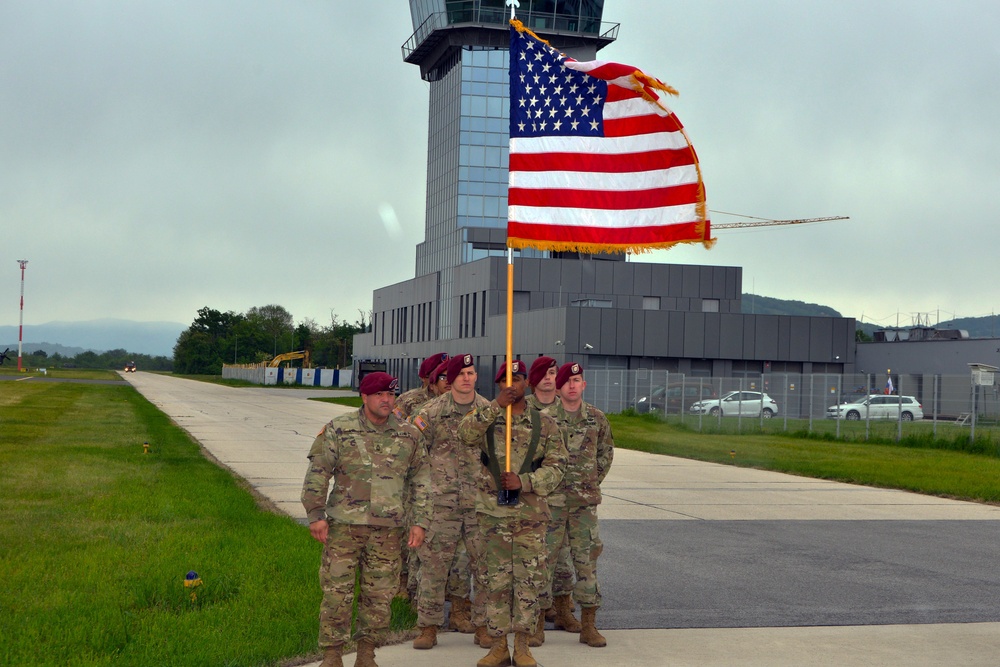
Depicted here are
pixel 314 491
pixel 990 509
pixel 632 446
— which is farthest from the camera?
pixel 632 446

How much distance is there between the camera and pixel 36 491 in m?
16.1

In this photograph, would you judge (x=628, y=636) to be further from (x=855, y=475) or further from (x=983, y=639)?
(x=855, y=475)

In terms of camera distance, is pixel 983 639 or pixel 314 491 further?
pixel 983 639

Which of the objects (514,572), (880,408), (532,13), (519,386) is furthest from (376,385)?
(532,13)

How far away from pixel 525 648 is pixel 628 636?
136 cm

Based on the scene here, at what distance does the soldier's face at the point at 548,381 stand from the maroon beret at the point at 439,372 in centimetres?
124

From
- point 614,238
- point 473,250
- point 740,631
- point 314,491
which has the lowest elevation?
point 740,631

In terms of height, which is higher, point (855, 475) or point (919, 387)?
point (919, 387)

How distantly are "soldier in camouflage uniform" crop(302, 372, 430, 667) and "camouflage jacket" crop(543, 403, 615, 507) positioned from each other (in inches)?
50.2

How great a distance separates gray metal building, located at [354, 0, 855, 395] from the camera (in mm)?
61312

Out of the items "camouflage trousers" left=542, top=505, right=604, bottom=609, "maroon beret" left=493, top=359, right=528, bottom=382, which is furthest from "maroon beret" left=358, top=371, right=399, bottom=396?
"camouflage trousers" left=542, top=505, right=604, bottom=609

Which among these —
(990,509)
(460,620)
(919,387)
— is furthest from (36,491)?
(919,387)

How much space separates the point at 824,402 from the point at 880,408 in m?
1.79

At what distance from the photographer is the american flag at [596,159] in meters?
8.98
